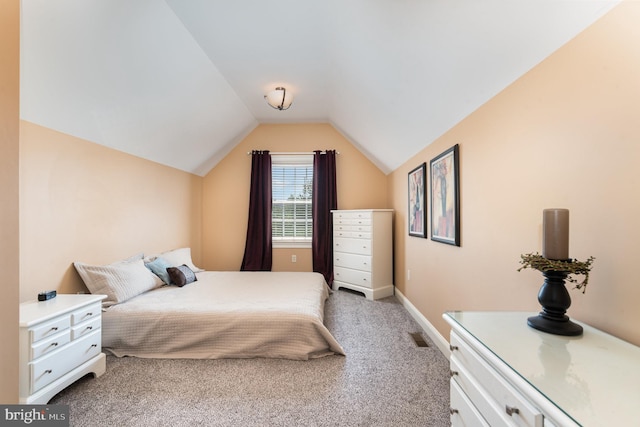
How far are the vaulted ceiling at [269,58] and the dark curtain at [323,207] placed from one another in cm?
119

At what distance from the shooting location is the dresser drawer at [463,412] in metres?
0.98

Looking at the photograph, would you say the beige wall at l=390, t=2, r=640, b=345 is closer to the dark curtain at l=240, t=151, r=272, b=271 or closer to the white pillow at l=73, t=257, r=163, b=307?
the white pillow at l=73, t=257, r=163, b=307

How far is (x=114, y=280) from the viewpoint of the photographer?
94.6 inches

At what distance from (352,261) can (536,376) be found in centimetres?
339

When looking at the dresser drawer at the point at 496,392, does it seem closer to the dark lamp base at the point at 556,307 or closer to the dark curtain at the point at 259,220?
the dark lamp base at the point at 556,307

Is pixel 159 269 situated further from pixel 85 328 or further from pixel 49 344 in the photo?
pixel 49 344

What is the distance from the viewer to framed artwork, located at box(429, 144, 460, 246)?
84.3 inches

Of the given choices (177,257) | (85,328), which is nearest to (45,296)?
(85,328)

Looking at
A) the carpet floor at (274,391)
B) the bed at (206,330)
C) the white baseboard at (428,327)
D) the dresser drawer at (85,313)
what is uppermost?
the dresser drawer at (85,313)

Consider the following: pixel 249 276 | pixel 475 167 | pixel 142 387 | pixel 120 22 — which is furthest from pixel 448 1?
pixel 249 276

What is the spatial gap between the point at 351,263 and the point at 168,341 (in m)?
2.59

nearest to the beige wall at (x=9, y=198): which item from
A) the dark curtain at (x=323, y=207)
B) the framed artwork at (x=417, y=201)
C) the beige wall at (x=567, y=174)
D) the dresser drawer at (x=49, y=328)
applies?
the dresser drawer at (x=49, y=328)

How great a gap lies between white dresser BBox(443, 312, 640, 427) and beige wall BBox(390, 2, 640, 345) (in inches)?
9.2

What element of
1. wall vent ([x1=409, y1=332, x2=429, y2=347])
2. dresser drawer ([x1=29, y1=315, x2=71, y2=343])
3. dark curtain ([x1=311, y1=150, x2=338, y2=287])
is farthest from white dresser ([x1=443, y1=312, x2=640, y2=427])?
dark curtain ([x1=311, y1=150, x2=338, y2=287])
